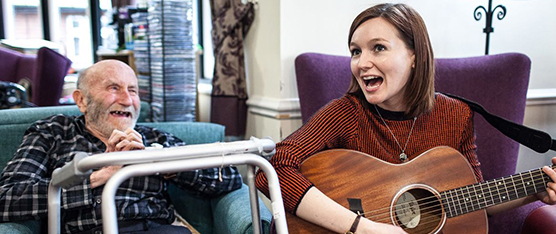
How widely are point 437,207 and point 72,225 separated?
1117mm

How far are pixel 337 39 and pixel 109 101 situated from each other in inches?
39.8

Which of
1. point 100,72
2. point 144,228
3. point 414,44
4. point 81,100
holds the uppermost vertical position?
point 414,44

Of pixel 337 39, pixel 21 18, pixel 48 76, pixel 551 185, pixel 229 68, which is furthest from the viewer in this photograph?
pixel 21 18

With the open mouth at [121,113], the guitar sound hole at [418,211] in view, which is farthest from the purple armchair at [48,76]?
the guitar sound hole at [418,211]

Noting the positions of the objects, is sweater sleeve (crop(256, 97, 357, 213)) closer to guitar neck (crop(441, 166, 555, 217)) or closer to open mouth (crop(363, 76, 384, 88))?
open mouth (crop(363, 76, 384, 88))

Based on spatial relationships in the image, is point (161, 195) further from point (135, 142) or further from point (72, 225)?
point (135, 142)

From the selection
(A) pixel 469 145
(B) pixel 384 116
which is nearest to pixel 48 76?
(B) pixel 384 116

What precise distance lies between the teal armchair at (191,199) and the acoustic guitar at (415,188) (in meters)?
0.26

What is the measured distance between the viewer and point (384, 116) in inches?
54.4

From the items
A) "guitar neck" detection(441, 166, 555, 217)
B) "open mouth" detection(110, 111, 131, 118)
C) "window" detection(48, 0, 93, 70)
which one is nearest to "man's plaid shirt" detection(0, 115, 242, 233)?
"open mouth" detection(110, 111, 131, 118)

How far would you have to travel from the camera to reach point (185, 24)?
8.64 ft

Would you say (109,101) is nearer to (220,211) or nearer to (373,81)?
(220,211)

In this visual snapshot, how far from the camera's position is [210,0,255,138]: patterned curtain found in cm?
222

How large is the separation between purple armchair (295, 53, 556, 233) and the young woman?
35 centimetres
